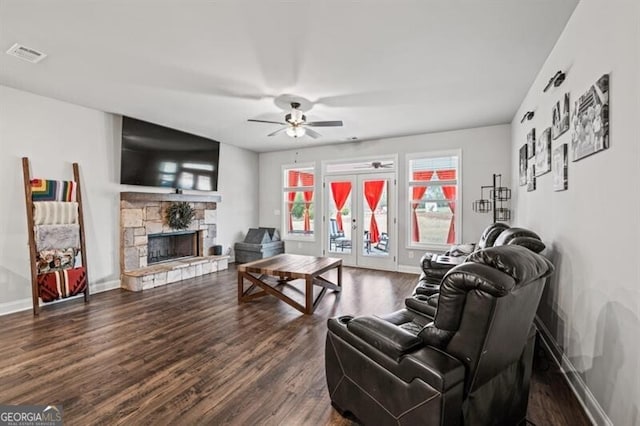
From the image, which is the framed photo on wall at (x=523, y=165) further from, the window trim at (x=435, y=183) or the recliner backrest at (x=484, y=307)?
the recliner backrest at (x=484, y=307)

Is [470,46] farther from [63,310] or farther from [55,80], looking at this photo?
Answer: [63,310]

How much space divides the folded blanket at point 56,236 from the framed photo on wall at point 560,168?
218 inches

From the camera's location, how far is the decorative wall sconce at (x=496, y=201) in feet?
17.4

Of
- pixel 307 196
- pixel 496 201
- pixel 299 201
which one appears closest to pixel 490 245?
pixel 496 201

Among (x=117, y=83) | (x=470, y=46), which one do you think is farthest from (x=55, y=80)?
(x=470, y=46)

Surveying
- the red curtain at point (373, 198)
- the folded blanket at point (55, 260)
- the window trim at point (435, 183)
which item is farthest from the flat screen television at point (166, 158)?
the window trim at point (435, 183)

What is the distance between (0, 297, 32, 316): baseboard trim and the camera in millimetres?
3696

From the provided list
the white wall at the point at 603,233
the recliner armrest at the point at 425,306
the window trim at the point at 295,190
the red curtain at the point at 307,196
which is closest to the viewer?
the white wall at the point at 603,233

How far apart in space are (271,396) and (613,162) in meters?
2.50

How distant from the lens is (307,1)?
7.22 ft

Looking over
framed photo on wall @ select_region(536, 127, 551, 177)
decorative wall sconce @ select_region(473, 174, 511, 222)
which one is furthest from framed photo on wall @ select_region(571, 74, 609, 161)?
decorative wall sconce @ select_region(473, 174, 511, 222)

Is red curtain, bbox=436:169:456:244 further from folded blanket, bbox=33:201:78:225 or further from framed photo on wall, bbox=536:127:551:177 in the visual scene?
folded blanket, bbox=33:201:78:225

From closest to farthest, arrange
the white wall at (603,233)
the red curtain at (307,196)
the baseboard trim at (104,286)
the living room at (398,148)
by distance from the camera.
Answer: the white wall at (603,233), the living room at (398,148), the baseboard trim at (104,286), the red curtain at (307,196)

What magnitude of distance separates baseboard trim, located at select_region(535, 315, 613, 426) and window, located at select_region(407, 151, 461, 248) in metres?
3.09
